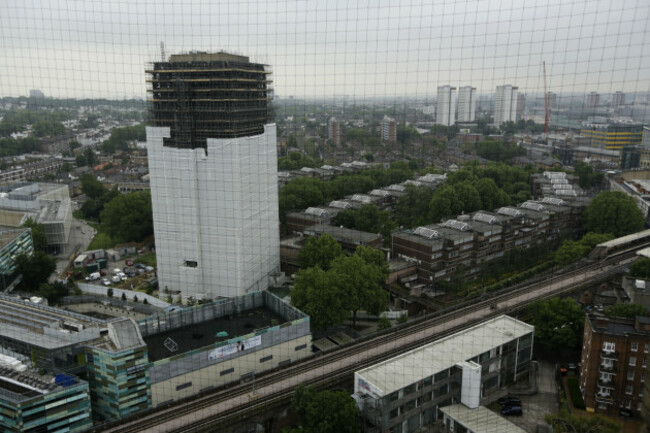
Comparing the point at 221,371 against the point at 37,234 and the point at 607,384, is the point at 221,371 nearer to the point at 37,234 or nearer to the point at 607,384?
the point at 607,384

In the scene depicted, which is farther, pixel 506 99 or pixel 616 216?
pixel 616 216

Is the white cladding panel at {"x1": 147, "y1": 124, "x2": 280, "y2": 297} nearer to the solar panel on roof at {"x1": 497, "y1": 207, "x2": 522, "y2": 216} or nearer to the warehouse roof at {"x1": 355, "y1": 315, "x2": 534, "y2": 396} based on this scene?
the warehouse roof at {"x1": 355, "y1": 315, "x2": 534, "y2": 396}

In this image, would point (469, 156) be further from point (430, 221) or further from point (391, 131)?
point (430, 221)

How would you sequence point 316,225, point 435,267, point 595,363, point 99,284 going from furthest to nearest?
point 316,225 → point 99,284 → point 435,267 → point 595,363

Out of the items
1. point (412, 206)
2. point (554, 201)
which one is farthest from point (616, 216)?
point (412, 206)

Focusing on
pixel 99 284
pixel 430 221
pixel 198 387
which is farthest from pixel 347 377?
pixel 430 221
